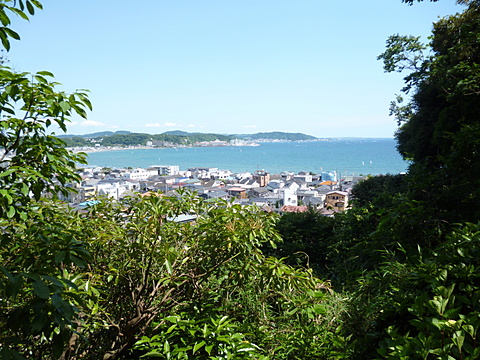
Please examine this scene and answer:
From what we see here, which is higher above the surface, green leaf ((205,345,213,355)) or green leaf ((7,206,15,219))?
green leaf ((7,206,15,219))

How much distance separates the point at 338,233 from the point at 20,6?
554cm

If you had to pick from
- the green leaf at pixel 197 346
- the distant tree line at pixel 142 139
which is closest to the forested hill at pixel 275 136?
the distant tree line at pixel 142 139

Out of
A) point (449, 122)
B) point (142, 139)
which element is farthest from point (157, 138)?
point (449, 122)

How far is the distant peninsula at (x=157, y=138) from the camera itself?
7844 cm

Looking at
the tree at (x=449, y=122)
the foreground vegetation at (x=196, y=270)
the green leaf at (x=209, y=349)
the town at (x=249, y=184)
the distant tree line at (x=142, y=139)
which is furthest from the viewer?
the distant tree line at (x=142, y=139)

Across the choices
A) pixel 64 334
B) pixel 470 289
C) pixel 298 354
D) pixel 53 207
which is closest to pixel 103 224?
pixel 53 207

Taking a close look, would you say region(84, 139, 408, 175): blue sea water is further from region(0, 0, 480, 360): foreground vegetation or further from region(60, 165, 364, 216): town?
region(0, 0, 480, 360): foreground vegetation

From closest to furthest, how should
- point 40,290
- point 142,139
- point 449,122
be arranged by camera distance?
Result: point 40,290, point 449,122, point 142,139

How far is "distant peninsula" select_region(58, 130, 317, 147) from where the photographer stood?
257 feet

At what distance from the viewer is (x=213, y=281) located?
239 cm

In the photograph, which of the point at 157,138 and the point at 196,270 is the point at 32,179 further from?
the point at 157,138

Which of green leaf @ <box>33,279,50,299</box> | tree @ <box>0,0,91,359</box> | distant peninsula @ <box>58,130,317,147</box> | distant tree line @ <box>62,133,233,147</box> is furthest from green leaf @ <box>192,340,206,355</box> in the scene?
distant tree line @ <box>62,133,233,147</box>

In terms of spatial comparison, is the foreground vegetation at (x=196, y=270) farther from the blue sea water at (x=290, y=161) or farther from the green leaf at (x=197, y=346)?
the blue sea water at (x=290, y=161)

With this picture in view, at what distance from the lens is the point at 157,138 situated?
10925 centimetres
